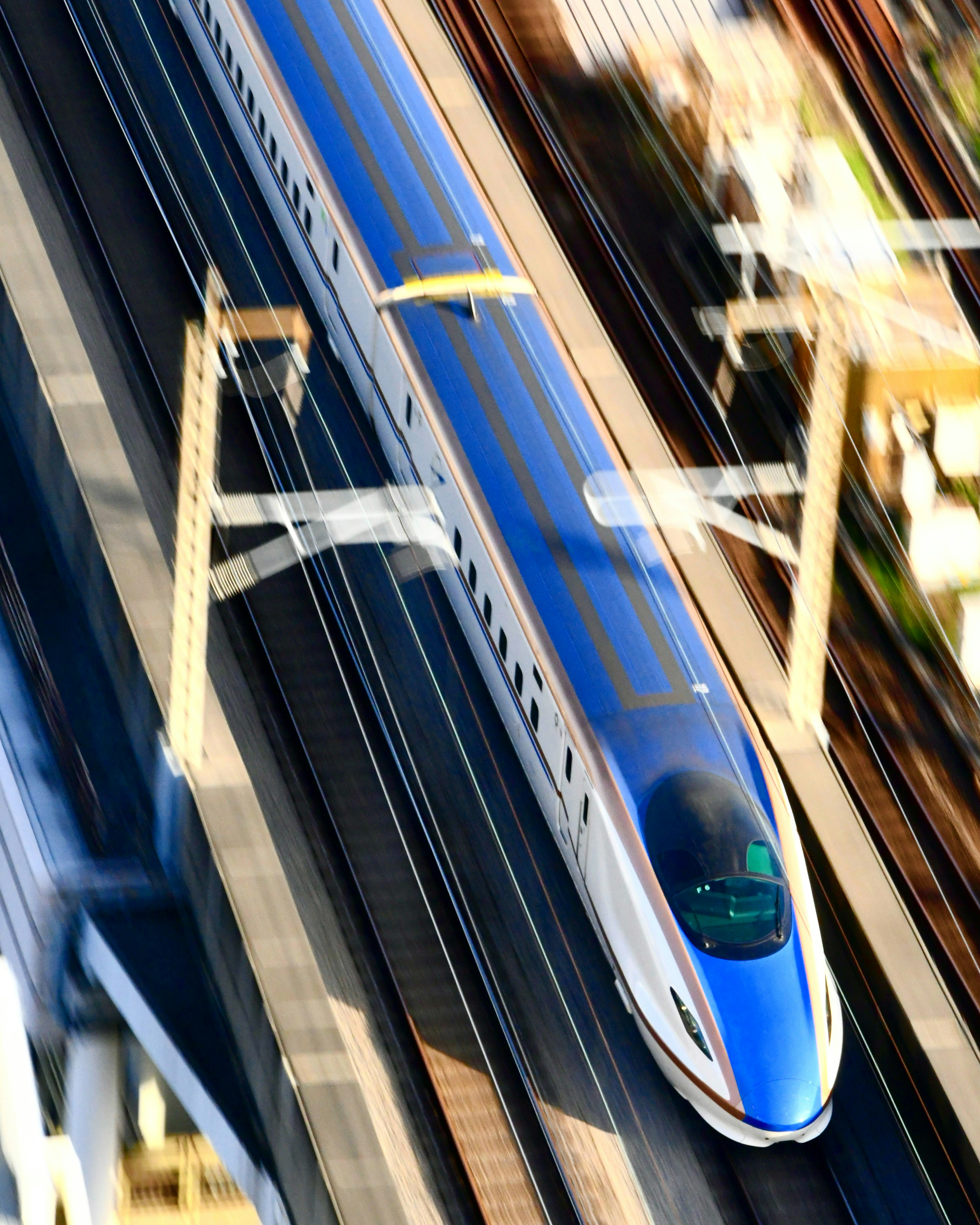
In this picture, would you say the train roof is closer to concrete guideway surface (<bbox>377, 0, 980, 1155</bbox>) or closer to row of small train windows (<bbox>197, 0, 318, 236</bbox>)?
row of small train windows (<bbox>197, 0, 318, 236</bbox>)

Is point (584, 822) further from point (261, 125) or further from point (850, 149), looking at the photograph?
point (850, 149)

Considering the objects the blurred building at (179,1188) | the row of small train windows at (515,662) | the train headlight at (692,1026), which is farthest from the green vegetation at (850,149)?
the blurred building at (179,1188)

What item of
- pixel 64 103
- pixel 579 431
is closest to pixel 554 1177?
pixel 579 431

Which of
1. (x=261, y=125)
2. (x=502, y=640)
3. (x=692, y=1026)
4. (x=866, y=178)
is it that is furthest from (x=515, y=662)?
(x=866, y=178)

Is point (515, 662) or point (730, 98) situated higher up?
point (730, 98)

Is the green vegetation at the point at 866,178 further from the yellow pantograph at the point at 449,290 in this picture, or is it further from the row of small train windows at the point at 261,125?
the row of small train windows at the point at 261,125
